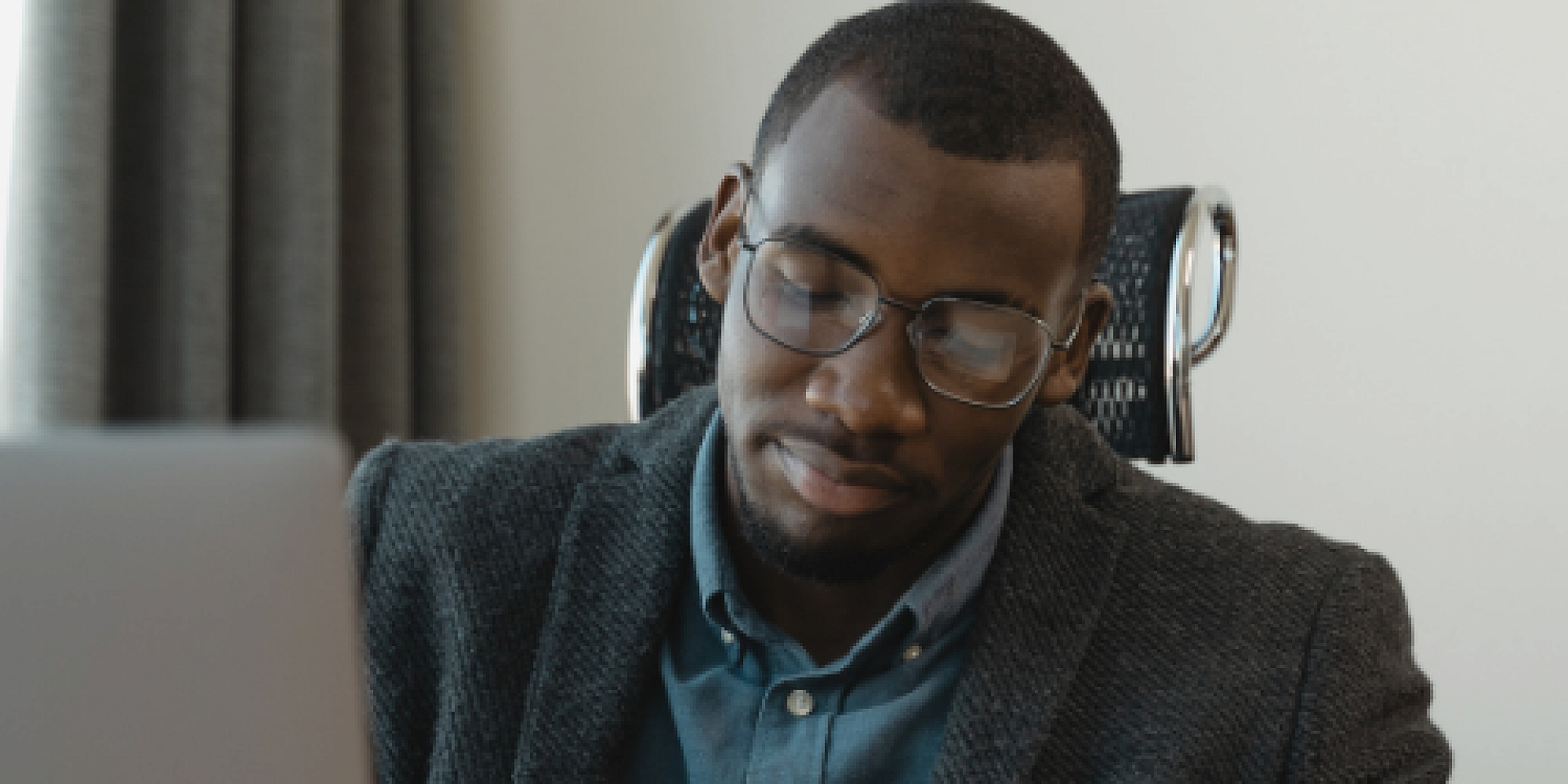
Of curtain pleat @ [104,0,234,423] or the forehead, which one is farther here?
curtain pleat @ [104,0,234,423]

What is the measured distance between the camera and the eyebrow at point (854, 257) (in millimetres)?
984

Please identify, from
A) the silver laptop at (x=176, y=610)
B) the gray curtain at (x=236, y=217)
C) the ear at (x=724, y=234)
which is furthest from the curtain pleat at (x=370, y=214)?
the silver laptop at (x=176, y=610)

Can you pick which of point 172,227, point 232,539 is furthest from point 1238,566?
point 172,227

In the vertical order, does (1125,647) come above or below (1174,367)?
below

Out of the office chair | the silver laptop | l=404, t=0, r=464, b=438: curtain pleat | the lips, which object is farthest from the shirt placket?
l=404, t=0, r=464, b=438: curtain pleat

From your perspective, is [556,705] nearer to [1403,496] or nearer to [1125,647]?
[1125,647]

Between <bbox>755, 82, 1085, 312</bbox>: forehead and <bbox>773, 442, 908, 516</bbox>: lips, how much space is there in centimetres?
11

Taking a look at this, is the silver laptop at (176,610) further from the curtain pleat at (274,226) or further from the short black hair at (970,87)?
the curtain pleat at (274,226)

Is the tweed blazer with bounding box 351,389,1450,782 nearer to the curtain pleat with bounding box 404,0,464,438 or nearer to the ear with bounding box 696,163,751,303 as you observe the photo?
the ear with bounding box 696,163,751,303

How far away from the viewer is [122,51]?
1941 mm

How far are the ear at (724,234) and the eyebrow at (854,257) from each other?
120mm

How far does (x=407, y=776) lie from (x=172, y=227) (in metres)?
1.08

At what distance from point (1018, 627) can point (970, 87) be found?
1.14ft

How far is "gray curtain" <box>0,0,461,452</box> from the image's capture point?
1.82 m
